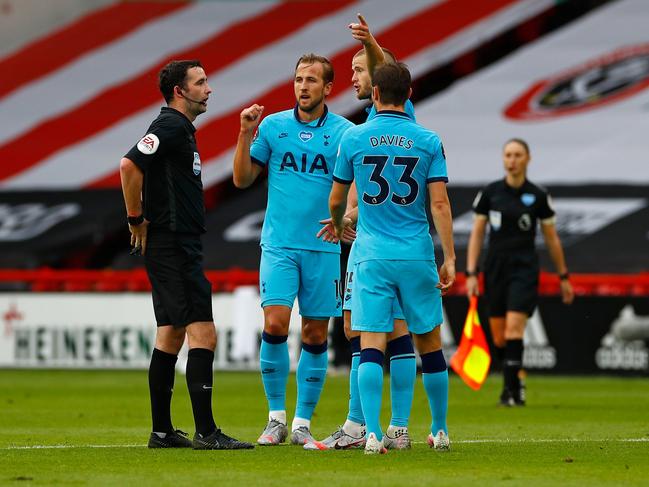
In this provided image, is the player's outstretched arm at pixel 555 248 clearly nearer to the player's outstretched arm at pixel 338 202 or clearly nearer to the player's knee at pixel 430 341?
the player's knee at pixel 430 341

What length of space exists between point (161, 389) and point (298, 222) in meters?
1.29

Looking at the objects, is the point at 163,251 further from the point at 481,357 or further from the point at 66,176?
the point at 66,176

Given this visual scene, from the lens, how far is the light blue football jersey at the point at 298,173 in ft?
29.5

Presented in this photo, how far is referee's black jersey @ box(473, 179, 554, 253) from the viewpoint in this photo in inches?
535

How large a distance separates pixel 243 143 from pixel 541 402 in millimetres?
5866

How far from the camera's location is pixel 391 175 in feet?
26.1

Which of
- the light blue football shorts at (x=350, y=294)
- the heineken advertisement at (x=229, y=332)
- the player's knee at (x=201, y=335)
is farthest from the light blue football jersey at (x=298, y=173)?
the heineken advertisement at (x=229, y=332)

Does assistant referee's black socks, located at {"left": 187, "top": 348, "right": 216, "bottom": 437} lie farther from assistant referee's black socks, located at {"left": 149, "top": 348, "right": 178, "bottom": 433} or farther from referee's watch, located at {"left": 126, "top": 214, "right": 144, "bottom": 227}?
referee's watch, located at {"left": 126, "top": 214, "right": 144, "bottom": 227}

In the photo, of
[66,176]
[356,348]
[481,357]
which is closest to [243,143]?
[356,348]

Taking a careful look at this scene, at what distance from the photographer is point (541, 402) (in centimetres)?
1368

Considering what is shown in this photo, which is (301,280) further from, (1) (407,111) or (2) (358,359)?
(1) (407,111)

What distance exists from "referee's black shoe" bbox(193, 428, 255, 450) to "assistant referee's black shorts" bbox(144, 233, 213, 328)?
0.64 meters

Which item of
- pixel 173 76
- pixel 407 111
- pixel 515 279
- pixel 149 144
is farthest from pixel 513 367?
pixel 149 144

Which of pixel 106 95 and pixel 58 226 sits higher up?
pixel 106 95
